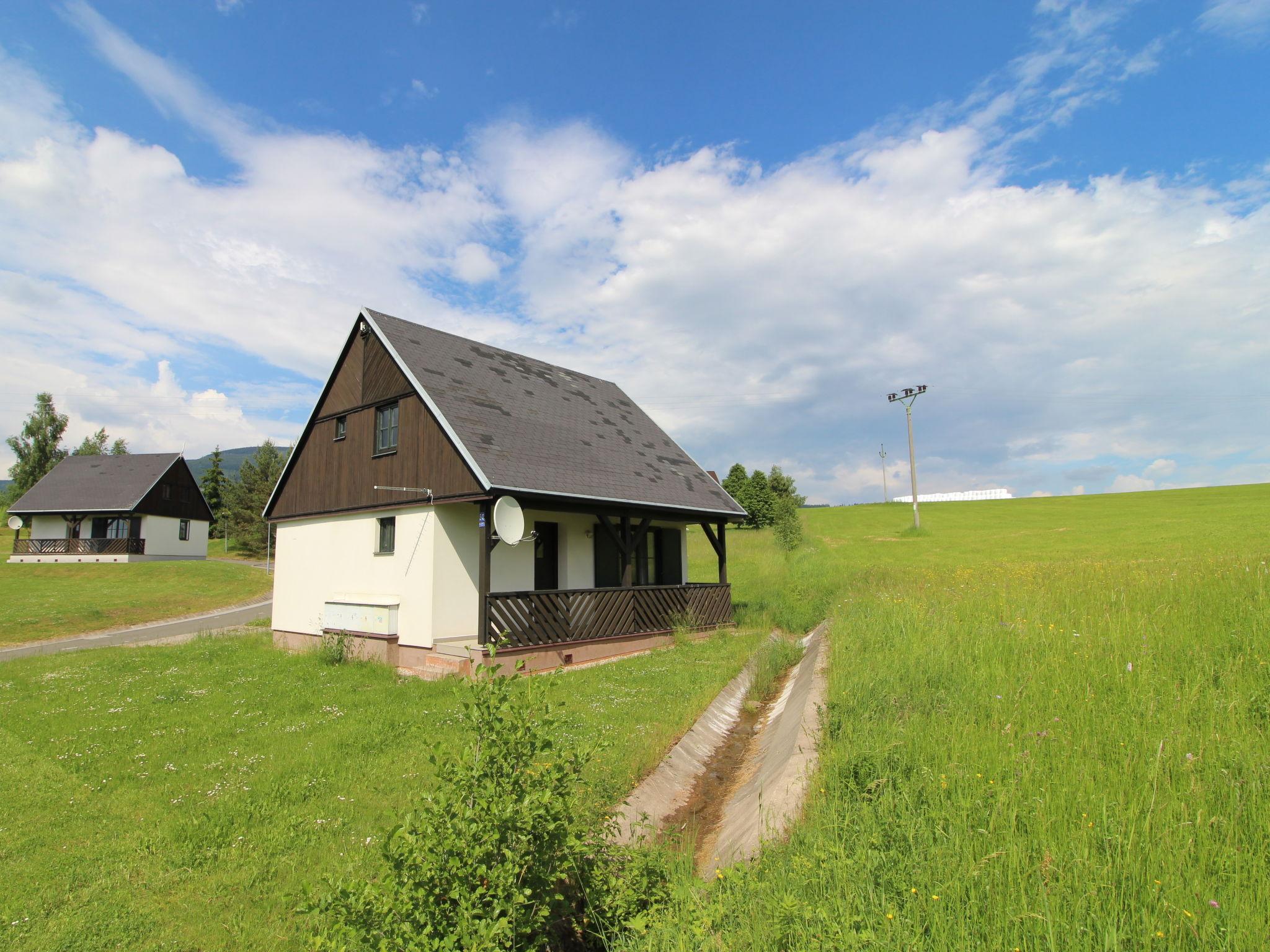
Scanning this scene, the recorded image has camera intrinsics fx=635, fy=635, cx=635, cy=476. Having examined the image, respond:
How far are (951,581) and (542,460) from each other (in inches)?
327

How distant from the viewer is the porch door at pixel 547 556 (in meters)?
14.3

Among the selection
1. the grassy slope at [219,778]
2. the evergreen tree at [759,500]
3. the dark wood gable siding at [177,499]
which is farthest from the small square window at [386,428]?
the evergreen tree at [759,500]

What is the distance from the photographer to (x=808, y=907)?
277 cm

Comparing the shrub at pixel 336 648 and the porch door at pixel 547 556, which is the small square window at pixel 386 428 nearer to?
the porch door at pixel 547 556

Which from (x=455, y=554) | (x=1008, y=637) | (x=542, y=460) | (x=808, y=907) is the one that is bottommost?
(x=808, y=907)

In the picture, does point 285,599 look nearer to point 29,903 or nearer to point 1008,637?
point 29,903

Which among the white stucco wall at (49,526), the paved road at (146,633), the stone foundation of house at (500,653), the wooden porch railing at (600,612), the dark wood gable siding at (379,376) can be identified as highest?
the dark wood gable siding at (379,376)

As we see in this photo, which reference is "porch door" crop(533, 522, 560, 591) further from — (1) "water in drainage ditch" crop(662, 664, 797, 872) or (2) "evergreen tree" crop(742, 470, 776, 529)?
(2) "evergreen tree" crop(742, 470, 776, 529)

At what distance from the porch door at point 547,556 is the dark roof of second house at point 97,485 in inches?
1466

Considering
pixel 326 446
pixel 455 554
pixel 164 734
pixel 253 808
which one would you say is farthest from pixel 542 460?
pixel 253 808

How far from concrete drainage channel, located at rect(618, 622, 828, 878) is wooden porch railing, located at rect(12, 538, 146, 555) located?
43.8m

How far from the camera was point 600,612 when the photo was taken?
13.4 meters

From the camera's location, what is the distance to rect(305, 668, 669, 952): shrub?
282cm

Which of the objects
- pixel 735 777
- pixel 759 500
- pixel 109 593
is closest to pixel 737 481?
pixel 759 500
